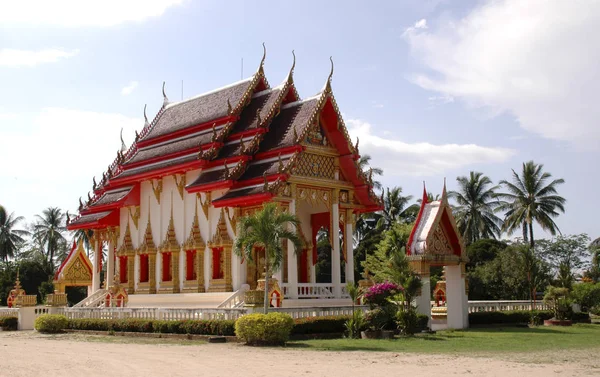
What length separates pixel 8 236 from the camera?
65812mm

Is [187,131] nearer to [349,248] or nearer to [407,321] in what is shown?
[349,248]

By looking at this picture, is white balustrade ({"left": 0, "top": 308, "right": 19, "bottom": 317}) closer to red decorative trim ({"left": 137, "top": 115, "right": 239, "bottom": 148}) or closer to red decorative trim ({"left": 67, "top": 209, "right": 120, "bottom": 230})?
red decorative trim ({"left": 67, "top": 209, "right": 120, "bottom": 230})

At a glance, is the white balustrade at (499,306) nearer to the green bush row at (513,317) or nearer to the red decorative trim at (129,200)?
the green bush row at (513,317)

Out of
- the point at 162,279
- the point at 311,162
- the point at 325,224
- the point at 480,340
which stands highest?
the point at 311,162

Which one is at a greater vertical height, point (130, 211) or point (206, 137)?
point (206, 137)

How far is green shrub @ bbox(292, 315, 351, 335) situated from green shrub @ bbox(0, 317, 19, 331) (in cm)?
1305

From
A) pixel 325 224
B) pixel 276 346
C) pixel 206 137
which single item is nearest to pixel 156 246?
pixel 206 137

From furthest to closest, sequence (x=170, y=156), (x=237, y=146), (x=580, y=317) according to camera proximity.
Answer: (x=170, y=156)
(x=580, y=317)
(x=237, y=146)

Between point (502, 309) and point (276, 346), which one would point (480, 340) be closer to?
point (276, 346)

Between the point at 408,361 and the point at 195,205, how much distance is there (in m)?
15.0

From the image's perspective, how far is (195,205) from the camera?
1056 inches

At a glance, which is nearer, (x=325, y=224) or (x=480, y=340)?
(x=480, y=340)

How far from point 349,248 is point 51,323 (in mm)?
10276

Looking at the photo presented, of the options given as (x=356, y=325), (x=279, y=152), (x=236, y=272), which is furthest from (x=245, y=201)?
(x=356, y=325)
